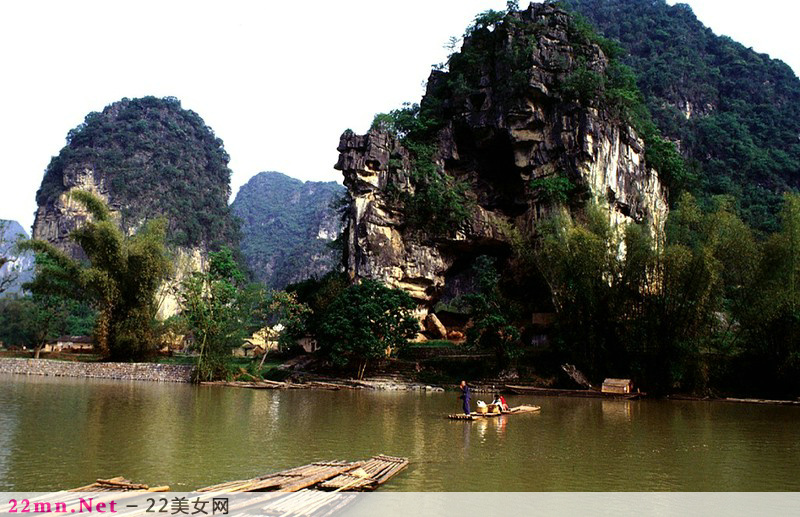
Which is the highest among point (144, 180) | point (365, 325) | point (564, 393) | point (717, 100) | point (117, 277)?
point (717, 100)

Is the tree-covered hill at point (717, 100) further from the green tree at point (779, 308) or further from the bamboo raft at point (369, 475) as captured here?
the bamboo raft at point (369, 475)

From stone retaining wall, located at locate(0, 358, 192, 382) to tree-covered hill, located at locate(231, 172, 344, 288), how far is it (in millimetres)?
49393

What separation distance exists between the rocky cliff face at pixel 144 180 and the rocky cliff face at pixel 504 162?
3244 centimetres

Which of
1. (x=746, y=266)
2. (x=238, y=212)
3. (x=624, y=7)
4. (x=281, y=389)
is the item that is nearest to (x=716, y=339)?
(x=746, y=266)

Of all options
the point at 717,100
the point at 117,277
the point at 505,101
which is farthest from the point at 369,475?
the point at 717,100

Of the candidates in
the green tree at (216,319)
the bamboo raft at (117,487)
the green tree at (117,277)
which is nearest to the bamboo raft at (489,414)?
the bamboo raft at (117,487)

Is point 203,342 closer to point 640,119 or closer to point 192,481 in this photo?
point 192,481

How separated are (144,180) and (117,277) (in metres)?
42.3

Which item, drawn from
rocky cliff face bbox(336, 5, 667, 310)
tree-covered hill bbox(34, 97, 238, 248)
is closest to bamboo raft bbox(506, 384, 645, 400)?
rocky cliff face bbox(336, 5, 667, 310)

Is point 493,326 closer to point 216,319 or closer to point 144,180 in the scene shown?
point 216,319

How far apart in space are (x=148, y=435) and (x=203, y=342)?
1427cm

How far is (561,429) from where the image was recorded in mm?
12078

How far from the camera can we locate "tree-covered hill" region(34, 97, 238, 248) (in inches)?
2454

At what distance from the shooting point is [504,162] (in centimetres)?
3559
